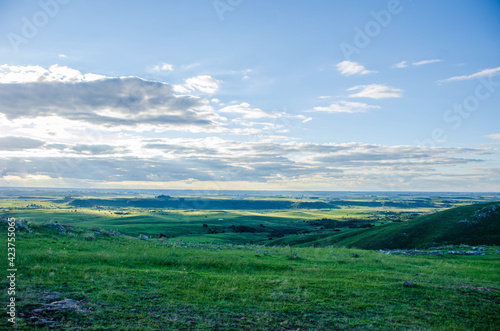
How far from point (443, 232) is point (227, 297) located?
178 feet

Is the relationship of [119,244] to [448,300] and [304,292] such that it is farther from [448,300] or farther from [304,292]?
[448,300]

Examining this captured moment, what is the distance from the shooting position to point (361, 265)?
25.7m

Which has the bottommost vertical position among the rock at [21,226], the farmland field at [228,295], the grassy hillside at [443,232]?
the grassy hillside at [443,232]

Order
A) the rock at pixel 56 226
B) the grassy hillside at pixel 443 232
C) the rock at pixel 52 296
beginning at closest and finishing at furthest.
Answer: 1. the rock at pixel 52 296
2. the rock at pixel 56 226
3. the grassy hillside at pixel 443 232

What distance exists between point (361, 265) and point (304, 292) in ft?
41.2

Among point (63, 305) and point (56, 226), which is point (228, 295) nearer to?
point (63, 305)

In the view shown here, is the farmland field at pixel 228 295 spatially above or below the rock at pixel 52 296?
below

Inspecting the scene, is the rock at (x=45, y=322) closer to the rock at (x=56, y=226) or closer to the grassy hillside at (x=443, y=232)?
the rock at (x=56, y=226)

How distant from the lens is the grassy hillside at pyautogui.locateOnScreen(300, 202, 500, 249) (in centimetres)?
4991

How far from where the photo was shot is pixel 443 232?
5391 cm

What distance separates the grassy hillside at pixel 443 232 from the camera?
49906mm

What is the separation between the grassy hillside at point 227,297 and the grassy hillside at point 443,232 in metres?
33.0

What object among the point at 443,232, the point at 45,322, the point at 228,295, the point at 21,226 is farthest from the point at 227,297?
the point at 443,232

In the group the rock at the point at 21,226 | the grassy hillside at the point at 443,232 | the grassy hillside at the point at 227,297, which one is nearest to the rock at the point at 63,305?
the grassy hillside at the point at 227,297
